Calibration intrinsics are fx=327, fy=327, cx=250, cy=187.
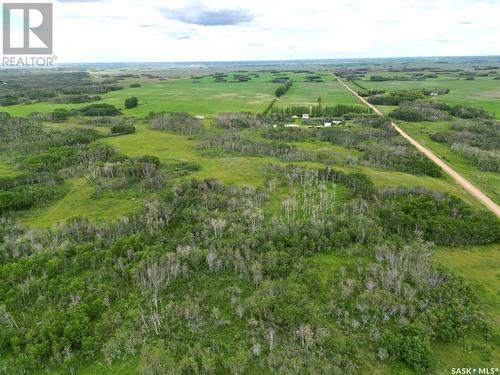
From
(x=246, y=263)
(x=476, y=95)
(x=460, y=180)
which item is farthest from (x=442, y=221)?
(x=476, y=95)

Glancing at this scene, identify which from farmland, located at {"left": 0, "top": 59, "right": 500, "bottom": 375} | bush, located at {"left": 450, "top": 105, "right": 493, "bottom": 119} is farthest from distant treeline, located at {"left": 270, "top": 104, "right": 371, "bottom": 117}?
farmland, located at {"left": 0, "top": 59, "right": 500, "bottom": 375}

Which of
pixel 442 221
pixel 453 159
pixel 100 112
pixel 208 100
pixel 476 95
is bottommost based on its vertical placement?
pixel 442 221

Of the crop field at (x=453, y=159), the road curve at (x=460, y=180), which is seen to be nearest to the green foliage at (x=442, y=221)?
the road curve at (x=460, y=180)

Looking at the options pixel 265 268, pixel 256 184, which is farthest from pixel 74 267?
pixel 256 184

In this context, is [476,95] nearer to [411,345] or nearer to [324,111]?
[324,111]

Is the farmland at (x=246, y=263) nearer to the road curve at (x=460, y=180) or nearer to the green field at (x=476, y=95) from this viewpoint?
the road curve at (x=460, y=180)

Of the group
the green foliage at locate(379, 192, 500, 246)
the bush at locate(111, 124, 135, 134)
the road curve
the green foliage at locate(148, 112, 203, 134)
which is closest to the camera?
the green foliage at locate(379, 192, 500, 246)

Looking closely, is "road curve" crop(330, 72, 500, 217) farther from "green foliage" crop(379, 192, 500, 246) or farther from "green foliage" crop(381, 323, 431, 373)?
"green foliage" crop(381, 323, 431, 373)
